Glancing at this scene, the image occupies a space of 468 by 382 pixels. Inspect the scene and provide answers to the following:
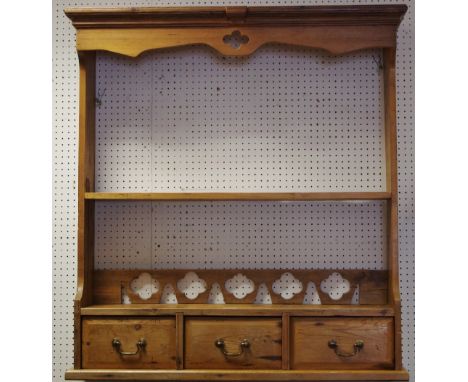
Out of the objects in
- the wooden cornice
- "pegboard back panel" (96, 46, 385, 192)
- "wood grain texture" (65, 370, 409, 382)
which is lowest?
"wood grain texture" (65, 370, 409, 382)

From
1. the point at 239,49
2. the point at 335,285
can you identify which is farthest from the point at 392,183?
the point at 239,49

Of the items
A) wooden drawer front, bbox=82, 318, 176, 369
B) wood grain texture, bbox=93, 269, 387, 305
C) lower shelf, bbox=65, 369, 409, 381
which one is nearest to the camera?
lower shelf, bbox=65, 369, 409, 381

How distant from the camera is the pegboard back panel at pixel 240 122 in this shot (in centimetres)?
259

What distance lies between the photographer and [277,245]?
2588mm

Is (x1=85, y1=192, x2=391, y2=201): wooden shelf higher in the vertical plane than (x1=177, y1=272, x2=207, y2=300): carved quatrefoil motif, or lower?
higher

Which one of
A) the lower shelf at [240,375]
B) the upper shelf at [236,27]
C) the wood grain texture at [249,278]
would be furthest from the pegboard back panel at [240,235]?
the upper shelf at [236,27]

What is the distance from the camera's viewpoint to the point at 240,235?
260cm

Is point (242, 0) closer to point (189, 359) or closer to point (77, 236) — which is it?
point (77, 236)

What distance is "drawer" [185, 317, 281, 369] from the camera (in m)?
2.38

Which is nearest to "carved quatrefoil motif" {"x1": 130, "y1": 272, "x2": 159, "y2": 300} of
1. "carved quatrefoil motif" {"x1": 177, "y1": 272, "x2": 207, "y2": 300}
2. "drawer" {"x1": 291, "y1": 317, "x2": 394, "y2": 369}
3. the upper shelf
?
"carved quatrefoil motif" {"x1": 177, "y1": 272, "x2": 207, "y2": 300}

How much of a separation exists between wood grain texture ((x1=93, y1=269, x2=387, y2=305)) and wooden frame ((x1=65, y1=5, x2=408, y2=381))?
0.07 meters

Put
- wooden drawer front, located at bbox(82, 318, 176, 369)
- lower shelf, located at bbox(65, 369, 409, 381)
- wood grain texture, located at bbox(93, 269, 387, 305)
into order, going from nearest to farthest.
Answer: lower shelf, located at bbox(65, 369, 409, 381) < wooden drawer front, located at bbox(82, 318, 176, 369) < wood grain texture, located at bbox(93, 269, 387, 305)

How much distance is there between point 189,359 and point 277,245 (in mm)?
695

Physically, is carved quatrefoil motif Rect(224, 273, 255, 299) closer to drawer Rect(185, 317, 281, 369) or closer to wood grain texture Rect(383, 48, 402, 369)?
drawer Rect(185, 317, 281, 369)
